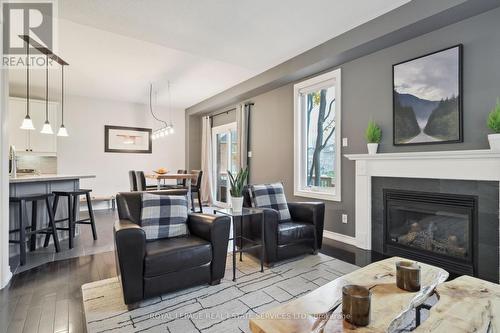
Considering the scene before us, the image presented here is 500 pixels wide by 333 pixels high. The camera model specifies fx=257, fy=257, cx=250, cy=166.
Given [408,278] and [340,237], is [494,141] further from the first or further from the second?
[340,237]

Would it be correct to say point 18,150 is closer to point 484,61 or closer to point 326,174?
point 326,174

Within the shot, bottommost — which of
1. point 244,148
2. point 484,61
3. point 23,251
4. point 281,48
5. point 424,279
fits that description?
point 23,251

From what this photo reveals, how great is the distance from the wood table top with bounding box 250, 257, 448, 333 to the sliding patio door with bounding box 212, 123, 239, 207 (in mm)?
4764

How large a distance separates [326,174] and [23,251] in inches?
153

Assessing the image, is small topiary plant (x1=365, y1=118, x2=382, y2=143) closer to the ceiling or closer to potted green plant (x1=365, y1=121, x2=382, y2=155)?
potted green plant (x1=365, y1=121, x2=382, y2=155)

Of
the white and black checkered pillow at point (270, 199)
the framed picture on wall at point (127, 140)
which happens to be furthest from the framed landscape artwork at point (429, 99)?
the framed picture on wall at point (127, 140)

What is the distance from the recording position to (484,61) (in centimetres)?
237

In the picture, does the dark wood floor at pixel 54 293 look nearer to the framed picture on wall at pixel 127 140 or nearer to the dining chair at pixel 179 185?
the dining chair at pixel 179 185

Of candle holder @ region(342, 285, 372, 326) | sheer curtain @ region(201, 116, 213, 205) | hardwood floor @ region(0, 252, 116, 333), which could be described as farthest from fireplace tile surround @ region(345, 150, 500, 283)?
sheer curtain @ region(201, 116, 213, 205)

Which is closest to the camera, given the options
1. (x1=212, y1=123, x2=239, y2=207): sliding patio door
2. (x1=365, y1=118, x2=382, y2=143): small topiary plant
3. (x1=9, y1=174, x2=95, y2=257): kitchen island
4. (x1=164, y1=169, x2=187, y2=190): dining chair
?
(x1=9, y1=174, x2=95, y2=257): kitchen island

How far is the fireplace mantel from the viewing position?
7.50 ft

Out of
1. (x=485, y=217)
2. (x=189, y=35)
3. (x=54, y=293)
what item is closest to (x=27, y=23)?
(x=189, y=35)

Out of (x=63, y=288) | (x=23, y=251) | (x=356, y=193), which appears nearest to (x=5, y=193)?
(x=23, y=251)

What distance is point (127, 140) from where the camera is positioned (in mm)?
6664
